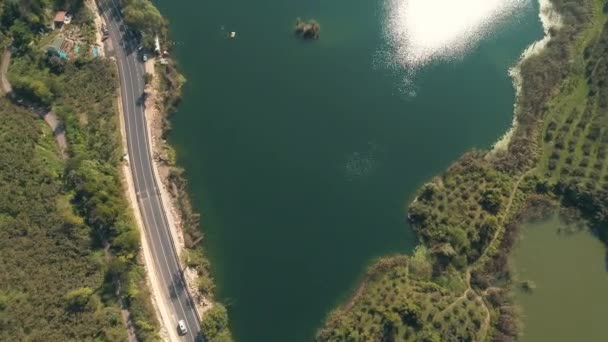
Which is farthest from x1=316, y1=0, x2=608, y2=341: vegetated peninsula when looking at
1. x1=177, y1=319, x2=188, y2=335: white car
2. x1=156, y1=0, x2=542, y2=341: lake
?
x1=177, y1=319, x2=188, y2=335: white car

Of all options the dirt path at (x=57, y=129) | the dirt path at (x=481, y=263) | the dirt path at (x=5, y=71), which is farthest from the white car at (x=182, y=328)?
the dirt path at (x=5, y=71)

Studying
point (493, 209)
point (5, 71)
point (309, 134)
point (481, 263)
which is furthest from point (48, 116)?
point (493, 209)

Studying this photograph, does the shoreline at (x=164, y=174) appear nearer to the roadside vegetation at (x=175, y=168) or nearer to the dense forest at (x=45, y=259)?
the roadside vegetation at (x=175, y=168)

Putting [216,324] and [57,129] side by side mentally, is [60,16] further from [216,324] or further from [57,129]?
[216,324]

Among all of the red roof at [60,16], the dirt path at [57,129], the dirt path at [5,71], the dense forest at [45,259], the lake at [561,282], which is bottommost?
the lake at [561,282]

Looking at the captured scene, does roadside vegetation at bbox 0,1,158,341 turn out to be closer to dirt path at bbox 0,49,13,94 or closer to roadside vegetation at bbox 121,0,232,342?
dirt path at bbox 0,49,13,94

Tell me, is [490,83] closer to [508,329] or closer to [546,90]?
[546,90]

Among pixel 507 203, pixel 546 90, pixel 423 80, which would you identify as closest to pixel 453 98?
pixel 423 80
